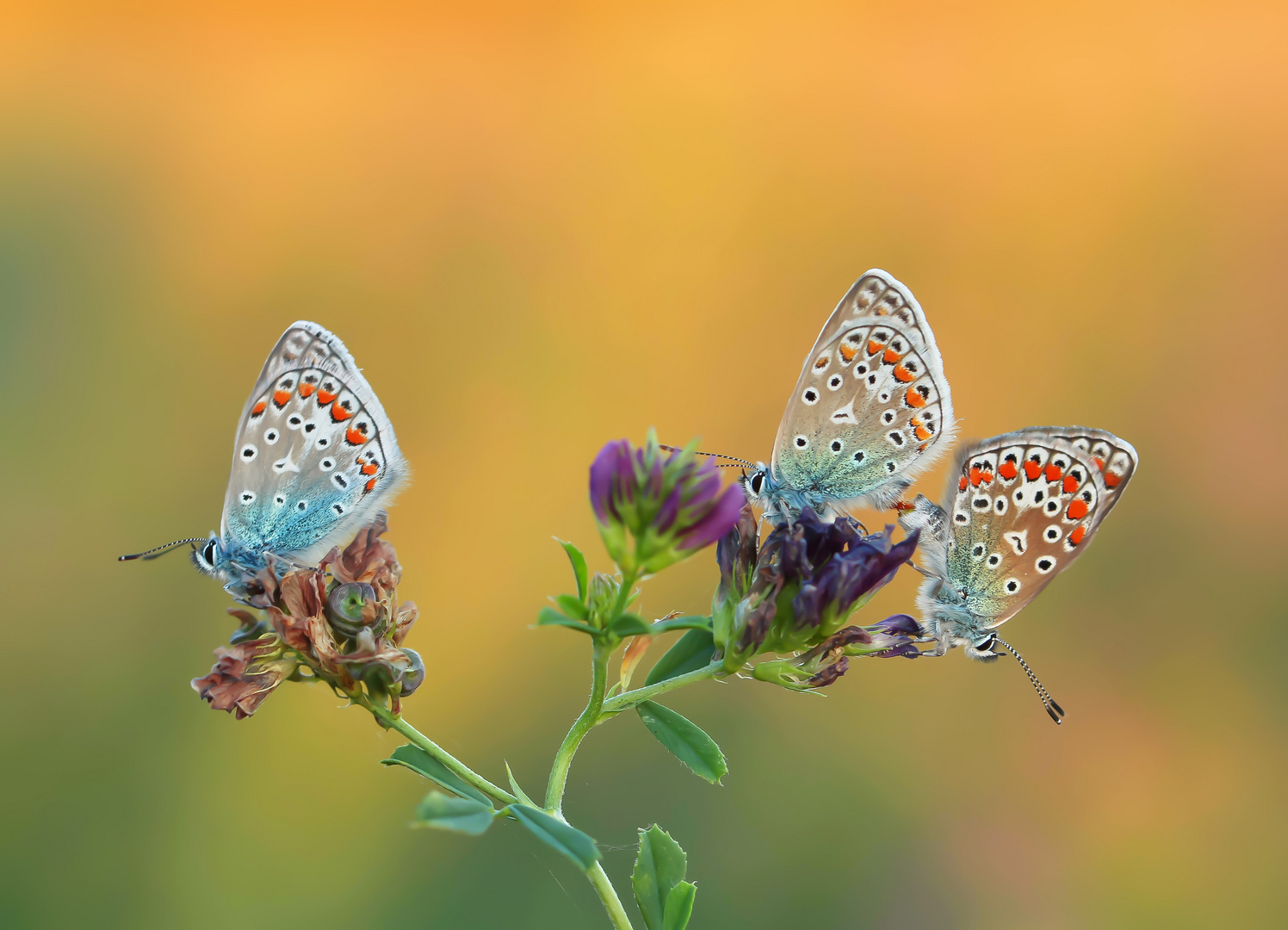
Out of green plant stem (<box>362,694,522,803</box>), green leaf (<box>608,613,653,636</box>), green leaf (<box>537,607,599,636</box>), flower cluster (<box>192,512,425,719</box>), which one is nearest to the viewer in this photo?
green leaf (<box>537,607,599,636</box>)

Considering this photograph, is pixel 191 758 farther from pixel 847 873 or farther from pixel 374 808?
pixel 847 873

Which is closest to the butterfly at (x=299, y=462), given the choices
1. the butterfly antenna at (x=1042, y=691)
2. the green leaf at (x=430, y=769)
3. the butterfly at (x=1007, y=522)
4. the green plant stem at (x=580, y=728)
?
the green leaf at (x=430, y=769)

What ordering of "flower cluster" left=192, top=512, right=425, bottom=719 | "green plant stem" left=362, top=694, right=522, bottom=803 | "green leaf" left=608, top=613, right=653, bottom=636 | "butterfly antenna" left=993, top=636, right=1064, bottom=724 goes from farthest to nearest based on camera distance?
"butterfly antenna" left=993, top=636, right=1064, bottom=724 → "flower cluster" left=192, top=512, right=425, bottom=719 → "green plant stem" left=362, top=694, right=522, bottom=803 → "green leaf" left=608, top=613, right=653, bottom=636

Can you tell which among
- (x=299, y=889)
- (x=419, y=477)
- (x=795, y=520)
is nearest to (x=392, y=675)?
(x=795, y=520)

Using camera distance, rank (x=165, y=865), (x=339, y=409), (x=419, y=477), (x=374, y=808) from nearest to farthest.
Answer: (x=339, y=409), (x=165, y=865), (x=374, y=808), (x=419, y=477)

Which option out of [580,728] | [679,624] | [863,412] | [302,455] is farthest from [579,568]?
[863,412]

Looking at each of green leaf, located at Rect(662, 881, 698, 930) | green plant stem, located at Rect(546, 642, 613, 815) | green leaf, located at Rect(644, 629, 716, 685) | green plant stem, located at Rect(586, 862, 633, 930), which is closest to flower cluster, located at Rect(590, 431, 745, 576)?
green plant stem, located at Rect(546, 642, 613, 815)

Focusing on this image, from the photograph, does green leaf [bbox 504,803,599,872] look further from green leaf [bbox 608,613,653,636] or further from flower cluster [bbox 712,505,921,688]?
flower cluster [bbox 712,505,921,688]
